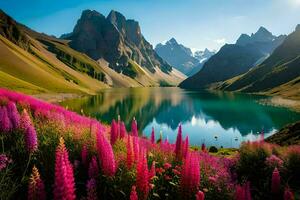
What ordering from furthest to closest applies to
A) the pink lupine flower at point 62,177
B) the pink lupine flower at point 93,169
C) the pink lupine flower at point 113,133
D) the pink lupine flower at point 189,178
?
the pink lupine flower at point 113,133 < the pink lupine flower at point 189,178 < the pink lupine flower at point 93,169 < the pink lupine flower at point 62,177

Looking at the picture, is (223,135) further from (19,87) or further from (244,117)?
(19,87)

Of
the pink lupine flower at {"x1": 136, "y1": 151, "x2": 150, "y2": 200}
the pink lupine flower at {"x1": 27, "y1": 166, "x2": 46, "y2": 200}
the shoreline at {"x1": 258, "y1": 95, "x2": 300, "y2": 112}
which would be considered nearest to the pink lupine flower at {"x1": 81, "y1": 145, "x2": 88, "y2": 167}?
the pink lupine flower at {"x1": 136, "y1": 151, "x2": 150, "y2": 200}

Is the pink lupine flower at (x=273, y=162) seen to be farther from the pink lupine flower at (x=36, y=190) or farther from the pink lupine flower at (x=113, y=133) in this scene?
the pink lupine flower at (x=36, y=190)

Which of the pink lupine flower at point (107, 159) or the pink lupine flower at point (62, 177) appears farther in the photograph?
the pink lupine flower at point (107, 159)

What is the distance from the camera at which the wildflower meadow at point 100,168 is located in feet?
22.2

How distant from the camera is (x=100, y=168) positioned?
936cm

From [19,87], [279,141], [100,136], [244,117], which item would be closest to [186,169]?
[100,136]

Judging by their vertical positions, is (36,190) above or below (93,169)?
above

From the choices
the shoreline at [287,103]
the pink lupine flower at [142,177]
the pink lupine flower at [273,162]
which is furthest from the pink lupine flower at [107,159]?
the shoreline at [287,103]

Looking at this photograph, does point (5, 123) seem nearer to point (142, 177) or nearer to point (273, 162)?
point (142, 177)

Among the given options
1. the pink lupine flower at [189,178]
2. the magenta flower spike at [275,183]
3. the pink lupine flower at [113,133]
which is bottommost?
the magenta flower spike at [275,183]

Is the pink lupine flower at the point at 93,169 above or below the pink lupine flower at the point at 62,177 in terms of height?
below

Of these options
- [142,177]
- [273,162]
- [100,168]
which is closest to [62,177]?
[142,177]

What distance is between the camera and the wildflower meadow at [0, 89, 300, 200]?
6.78 m
